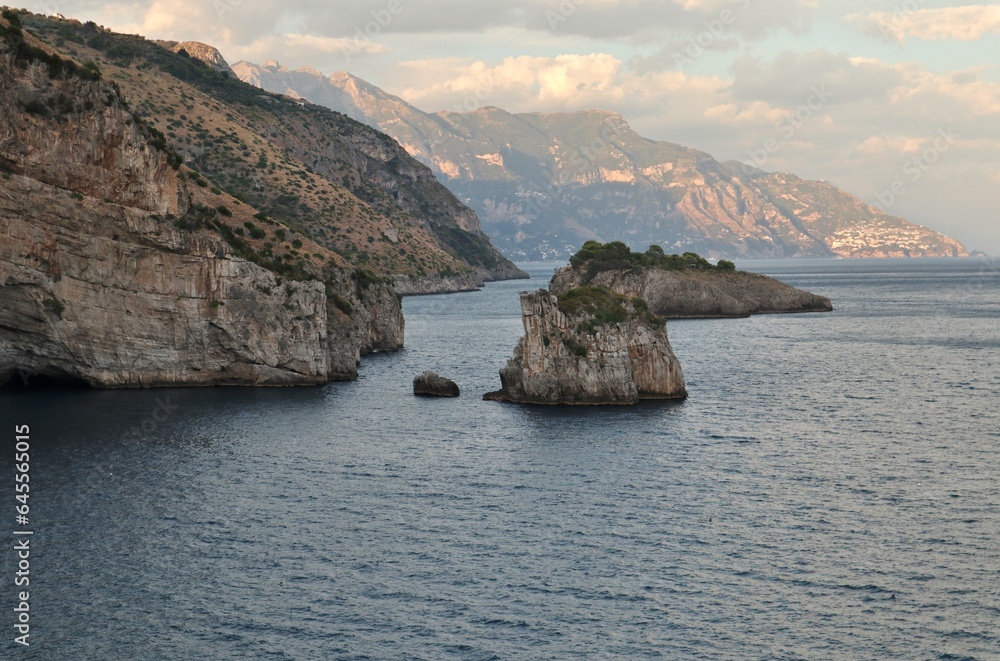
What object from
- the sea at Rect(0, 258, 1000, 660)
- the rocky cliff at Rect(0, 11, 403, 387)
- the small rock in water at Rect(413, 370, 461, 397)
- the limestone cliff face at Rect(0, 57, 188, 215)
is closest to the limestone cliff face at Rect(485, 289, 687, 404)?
the sea at Rect(0, 258, 1000, 660)

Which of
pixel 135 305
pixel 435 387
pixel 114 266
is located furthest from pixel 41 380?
pixel 435 387

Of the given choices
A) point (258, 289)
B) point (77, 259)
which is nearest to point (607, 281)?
point (258, 289)

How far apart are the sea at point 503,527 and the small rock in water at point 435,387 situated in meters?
3.00

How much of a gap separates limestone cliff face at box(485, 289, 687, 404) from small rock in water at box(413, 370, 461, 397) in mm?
8756

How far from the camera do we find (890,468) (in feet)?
214

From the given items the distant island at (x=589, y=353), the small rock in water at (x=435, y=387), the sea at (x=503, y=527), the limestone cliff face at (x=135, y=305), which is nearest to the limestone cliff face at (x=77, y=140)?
the limestone cliff face at (x=135, y=305)

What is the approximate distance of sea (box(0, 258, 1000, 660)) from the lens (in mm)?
40344

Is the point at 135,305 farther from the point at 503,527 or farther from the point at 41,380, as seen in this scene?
the point at 503,527

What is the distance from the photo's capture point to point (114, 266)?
9556 centimetres

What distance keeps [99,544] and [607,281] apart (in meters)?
157

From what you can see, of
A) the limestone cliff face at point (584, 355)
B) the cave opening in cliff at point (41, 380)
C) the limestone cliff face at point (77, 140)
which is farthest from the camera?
the cave opening in cliff at point (41, 380)

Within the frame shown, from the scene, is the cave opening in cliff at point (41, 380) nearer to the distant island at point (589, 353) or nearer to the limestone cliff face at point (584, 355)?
the distant island at point (589, 353)

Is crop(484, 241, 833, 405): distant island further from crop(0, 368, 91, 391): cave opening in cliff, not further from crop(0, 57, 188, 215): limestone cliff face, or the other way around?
crop(0, 368, 91, 391): cave opening in cliff

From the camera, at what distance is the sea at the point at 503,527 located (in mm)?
40344
